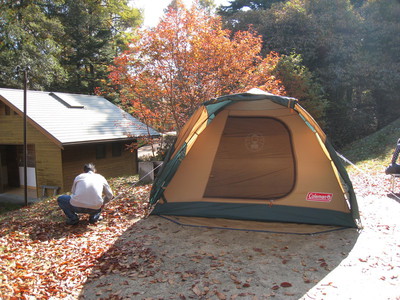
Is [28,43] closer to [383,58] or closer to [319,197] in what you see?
[319,197]

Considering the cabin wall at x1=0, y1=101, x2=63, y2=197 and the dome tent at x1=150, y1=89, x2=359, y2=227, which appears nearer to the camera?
the dome tent at x1=150, y1=89, x2=359, y2=227

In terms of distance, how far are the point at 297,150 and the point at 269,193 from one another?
33.5 inches

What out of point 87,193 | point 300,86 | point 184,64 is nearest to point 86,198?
point 87,193

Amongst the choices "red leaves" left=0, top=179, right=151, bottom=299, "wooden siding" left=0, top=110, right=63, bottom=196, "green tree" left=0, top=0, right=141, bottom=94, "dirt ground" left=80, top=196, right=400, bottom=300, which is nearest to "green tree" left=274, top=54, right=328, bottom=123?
"green tree" left=0, top=0, right=141, bottom=94

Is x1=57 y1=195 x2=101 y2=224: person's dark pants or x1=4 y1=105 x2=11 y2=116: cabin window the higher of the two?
x1=4 y1=105 x2=11 y2=116: cabin window

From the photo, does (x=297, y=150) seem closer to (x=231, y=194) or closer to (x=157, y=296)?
(x=231, y=194)

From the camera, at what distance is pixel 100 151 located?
13.4 m

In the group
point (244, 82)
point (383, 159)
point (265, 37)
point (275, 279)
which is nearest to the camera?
point (275, 279)

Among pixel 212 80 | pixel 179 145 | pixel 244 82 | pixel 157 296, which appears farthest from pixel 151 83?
pixel 157 296

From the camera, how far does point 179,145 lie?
5250mm

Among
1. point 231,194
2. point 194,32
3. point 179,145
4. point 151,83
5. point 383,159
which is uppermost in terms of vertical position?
point 194,32

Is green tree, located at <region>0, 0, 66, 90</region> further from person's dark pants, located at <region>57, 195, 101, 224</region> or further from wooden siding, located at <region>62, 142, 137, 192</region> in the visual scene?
person's dark pants, located at <region>57, 195, 101, 224</region>

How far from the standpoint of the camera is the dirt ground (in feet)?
10.5

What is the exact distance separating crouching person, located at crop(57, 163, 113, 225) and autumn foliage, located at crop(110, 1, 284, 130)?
419 cm
